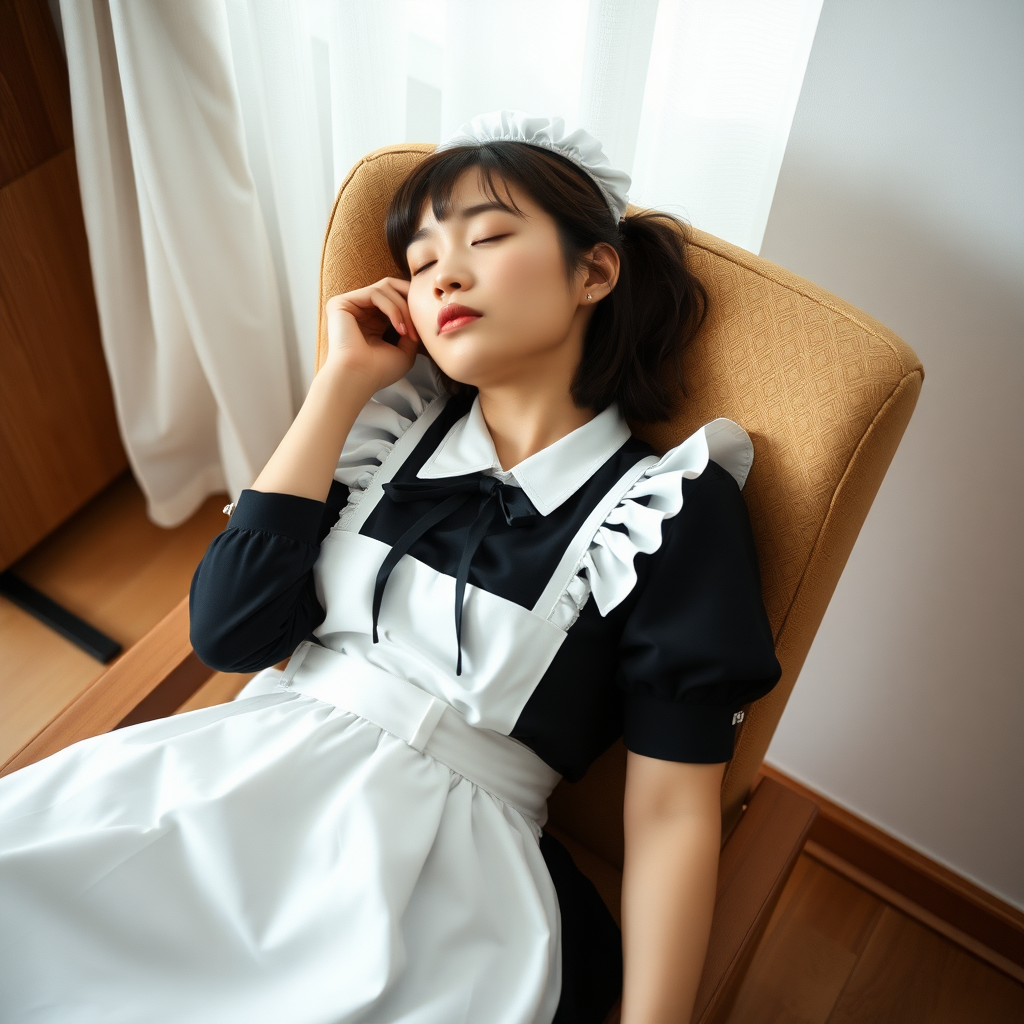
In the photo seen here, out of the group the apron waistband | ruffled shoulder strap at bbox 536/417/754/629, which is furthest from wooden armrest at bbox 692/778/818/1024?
ruffled shoulder strap at bbox 536/417/754/629

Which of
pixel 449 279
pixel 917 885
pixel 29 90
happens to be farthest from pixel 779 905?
pixel 29 90

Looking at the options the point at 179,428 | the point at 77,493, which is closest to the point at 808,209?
the point at 179,428

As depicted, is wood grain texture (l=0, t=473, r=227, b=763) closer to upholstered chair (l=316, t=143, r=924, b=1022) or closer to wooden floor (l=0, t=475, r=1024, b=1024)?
wooden floor (l=0, t=475, r=1024, b=1024)

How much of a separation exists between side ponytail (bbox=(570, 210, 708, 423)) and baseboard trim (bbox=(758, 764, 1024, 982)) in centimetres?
86

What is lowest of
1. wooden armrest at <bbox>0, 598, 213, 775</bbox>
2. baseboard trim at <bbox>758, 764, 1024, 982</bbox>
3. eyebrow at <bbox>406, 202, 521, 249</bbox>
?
baseboard trim at <bbox>758, 764, 1024, 982</bbox>

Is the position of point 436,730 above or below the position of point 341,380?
below

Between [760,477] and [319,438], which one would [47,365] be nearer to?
[319,438]

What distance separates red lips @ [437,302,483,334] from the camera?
2.82 ft

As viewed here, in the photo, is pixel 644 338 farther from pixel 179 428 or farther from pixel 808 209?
pixel 179 428

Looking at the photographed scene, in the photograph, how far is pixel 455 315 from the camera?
0.87m

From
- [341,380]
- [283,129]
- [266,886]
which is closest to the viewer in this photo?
[266,886]

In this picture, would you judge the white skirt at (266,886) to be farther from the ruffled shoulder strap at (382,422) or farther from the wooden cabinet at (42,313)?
the wooden cabinet at (42,313)

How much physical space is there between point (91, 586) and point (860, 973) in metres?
1.71

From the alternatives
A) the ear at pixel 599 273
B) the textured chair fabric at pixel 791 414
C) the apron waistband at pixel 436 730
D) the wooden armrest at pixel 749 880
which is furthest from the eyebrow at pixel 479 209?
the wooden armrest at pixel 749 880
